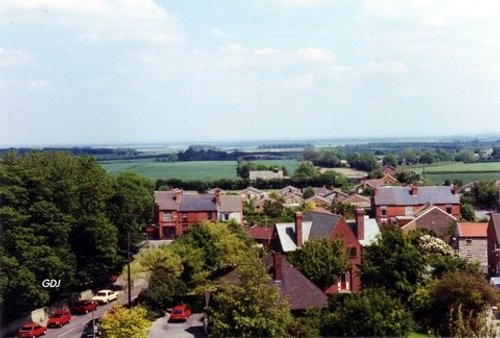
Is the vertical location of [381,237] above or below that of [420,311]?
above

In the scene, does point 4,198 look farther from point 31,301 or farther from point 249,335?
point 249,335

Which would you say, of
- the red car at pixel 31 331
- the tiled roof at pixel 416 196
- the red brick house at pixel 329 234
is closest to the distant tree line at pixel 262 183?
the tiled roof at pixel 416 196

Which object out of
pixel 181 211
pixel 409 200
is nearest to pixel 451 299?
pixel 409 200

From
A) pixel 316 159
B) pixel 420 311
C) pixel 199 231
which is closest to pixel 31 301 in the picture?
pixel 199 231

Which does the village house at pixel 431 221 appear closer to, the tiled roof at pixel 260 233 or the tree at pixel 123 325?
the tiled roof at pixel 260 233

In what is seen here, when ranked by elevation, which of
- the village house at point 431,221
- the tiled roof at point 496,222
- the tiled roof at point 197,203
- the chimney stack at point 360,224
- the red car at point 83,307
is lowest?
the red car at point 83,307

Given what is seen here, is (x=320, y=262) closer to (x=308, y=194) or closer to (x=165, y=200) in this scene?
(x=165, y=200)

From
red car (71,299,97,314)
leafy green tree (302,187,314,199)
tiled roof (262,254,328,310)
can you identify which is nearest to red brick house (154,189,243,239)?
leafy green tree (302,187,314,199)

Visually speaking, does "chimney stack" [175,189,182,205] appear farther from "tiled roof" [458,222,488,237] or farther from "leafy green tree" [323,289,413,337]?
"leafy green tree" [323,289,413,337]
